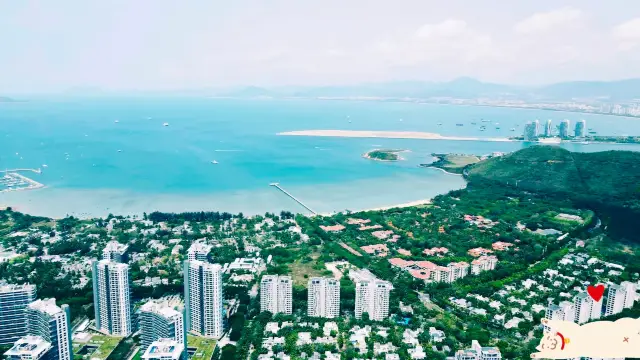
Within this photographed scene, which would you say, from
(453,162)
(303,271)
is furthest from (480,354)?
(453,162)

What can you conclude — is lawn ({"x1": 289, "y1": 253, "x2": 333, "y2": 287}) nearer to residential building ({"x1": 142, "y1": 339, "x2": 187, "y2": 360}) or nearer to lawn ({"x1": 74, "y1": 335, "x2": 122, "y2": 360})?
lawn ({"x1": 74, "y1": 335, "x2": 122, "y2": 360})

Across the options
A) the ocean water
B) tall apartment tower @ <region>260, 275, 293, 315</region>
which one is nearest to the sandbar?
the ocean water

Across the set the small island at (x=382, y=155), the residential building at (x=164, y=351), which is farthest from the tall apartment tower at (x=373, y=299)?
the small island at (x=382, y=155)

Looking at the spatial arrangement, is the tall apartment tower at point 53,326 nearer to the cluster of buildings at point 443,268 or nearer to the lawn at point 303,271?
the lawn at point 303,271

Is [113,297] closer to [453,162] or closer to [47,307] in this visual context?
[47,307]

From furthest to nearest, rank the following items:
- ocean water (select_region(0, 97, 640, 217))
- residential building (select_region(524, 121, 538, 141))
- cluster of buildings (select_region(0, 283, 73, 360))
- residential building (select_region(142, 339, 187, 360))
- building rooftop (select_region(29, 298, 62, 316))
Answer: residential building (select_region(524, 121, 538, 141)) → ocean water (select_region(0, 97, 640, 217)) → building rooftop (select_region(29, 298, 62, 316)) → cluster of buildings (select_region(0, 283, 73, 360)) → residential building (select_region(142, 339, 187, 360))

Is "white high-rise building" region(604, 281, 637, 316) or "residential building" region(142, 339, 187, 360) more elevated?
"residential building" region(142, 339, 187, 360)

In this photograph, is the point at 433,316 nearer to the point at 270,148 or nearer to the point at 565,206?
the point at 565,206
